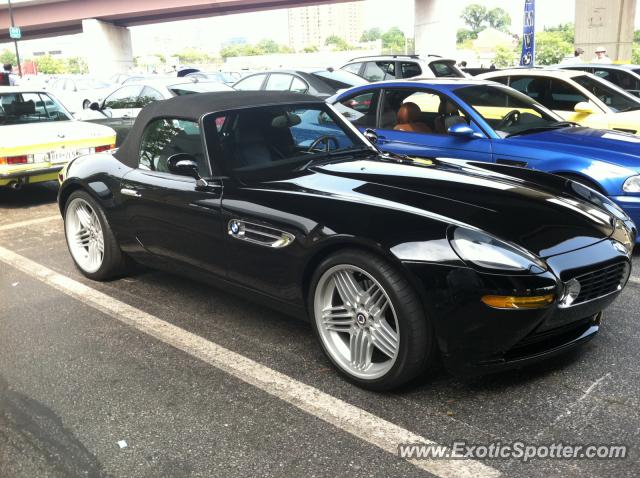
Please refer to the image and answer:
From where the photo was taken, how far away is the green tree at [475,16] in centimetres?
13100

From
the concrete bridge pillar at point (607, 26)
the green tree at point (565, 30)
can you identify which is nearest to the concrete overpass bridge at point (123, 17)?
the concrete bridge pillar at point (607, 26)

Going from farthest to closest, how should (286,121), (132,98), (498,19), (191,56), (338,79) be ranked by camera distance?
1. (191,56)
2. (498,19)
3. (338,79)
4. (132,98)
5. (286,121)

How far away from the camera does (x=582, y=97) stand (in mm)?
7734

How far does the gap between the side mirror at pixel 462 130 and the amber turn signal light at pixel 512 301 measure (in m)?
3.27

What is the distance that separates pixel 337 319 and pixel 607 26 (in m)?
27.8

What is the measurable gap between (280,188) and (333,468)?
5.16 feet

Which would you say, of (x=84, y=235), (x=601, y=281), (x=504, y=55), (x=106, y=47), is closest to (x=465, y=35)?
(x=504, y=55)

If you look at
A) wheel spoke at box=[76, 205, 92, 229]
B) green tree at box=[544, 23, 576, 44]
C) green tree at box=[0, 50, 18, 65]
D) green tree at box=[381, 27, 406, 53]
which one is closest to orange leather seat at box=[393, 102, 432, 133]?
wheel spoke at box=[76, 205, 92, 229]

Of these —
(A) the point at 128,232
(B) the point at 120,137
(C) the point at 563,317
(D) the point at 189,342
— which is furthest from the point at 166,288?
(B) the point at 120,137

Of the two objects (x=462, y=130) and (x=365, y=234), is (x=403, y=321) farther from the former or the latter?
(x=462, y=130)

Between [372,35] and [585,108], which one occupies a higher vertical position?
A: [372,35]

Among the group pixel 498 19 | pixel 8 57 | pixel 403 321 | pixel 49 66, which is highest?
pixel 498 19

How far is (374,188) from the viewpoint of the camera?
10.8 feet

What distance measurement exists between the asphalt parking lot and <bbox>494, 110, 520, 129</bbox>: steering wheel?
226 cm
